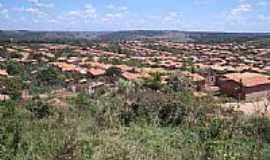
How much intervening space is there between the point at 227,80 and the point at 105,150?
28.8 meters

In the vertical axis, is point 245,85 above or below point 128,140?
below

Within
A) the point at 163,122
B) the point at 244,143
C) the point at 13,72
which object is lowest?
the point at 13,72

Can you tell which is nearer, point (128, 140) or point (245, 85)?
point (128, 140)

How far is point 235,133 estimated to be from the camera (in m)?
3.85

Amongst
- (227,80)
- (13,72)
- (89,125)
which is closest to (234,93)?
(227,80)

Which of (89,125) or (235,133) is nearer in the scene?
(235,133)

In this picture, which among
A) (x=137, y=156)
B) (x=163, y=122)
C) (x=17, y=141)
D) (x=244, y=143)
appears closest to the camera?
(x=137, y=156)

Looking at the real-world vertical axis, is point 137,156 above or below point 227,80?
above

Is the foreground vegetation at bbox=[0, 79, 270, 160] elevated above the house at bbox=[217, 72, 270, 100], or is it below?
above

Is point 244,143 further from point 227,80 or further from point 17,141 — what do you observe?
point 227,80

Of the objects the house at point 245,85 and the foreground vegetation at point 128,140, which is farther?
the house at point 245,85

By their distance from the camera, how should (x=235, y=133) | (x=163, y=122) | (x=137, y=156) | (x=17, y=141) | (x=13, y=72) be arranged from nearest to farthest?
(x=137, y=156), (x=235, y=133), (x=17, y=141), (x=163, y=122), (x=13, y=72)

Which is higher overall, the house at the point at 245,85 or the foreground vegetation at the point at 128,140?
the foreground vegetation at the point at 128,140

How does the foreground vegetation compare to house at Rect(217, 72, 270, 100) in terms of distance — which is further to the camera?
house at Rect(217, 72, 270, 100)
